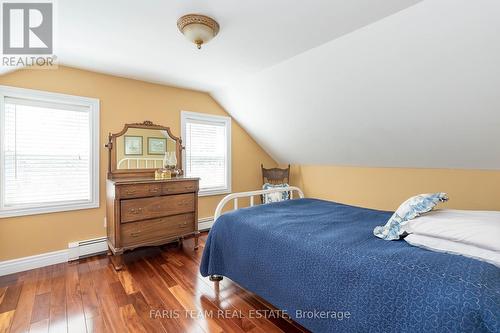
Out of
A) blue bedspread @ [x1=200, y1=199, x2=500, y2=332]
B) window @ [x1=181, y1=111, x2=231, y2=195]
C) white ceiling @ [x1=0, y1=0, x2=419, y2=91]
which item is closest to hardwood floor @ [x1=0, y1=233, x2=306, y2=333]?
blue bedspread @ [x1=200, y1=199, x2=500, y2=332]

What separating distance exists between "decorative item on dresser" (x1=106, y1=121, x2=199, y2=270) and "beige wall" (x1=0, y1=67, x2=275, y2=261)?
0.49 ft

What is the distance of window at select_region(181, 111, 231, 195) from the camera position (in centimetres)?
386

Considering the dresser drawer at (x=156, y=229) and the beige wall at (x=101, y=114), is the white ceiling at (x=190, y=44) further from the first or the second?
the dresser drawer at (x=156, y=229)

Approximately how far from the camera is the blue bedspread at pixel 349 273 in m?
0.98

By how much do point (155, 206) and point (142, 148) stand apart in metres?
0.92

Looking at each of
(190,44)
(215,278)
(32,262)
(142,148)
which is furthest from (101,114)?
(215,278)

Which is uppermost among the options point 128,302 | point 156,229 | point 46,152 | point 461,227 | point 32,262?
point 46,152

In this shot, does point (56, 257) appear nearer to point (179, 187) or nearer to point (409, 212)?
point (179, 187)

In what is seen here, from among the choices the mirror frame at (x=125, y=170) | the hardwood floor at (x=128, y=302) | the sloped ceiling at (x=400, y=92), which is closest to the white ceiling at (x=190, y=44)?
the sloped ceiling at (x=400, y=92)

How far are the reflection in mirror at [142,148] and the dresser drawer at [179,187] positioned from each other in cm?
55

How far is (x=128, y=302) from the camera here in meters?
2.03

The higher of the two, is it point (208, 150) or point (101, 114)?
point (101, 114)

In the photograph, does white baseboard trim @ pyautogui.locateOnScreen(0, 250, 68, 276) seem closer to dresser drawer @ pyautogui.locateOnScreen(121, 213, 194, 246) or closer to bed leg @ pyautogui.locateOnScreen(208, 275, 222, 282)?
dresser drawer @ pyautogui.locateOnScreen(121, 213, 194, 246)

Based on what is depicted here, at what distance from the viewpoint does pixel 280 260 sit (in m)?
1.62
